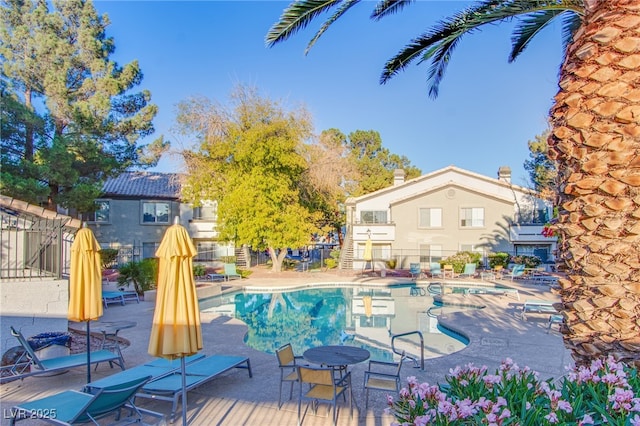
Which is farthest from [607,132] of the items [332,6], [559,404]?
[332,6]

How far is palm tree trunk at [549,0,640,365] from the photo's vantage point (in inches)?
136

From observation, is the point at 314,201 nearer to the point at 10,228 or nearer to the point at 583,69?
the point at 10,228

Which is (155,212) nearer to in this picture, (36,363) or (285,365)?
(36,363)

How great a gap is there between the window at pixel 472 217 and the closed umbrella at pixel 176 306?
29.1 meters

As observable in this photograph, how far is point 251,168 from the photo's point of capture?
2738cm

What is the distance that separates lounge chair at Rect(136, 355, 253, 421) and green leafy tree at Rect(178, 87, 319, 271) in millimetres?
18510

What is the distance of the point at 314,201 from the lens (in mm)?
31031

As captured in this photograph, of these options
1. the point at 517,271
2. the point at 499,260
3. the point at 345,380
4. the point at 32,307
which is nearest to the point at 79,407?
the point at 345,380

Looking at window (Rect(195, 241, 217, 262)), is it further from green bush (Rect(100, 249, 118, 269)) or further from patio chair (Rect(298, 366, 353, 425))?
patio chair (Rect(298, 366, 353, 425))

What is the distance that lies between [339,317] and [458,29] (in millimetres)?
12385

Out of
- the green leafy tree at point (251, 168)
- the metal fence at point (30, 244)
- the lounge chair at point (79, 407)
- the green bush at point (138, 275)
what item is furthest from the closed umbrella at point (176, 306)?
the green leafy tree at point (251, 168)

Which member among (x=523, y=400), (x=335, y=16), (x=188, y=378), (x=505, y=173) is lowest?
(x=188, y=378)

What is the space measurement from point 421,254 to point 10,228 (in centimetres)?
2735

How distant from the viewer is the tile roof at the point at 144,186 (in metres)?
32.7
